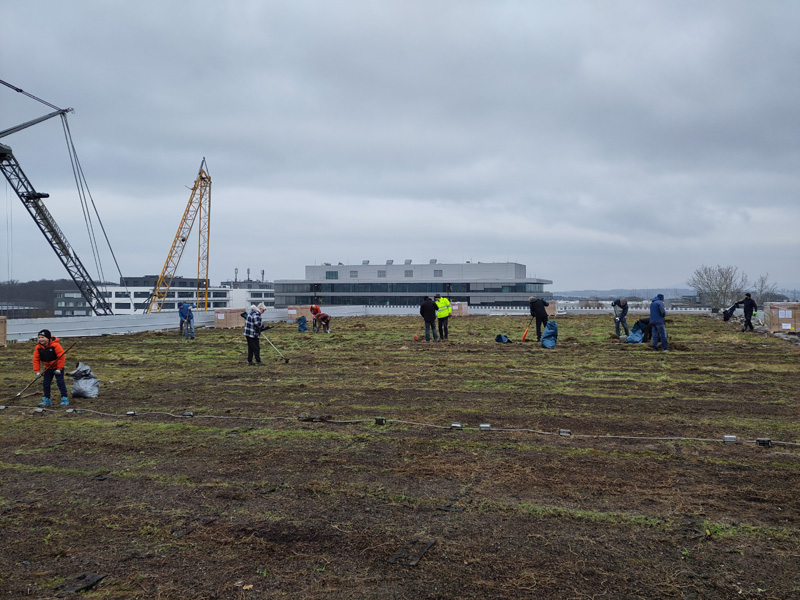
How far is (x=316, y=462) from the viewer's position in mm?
6742

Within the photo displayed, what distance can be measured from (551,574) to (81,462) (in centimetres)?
565

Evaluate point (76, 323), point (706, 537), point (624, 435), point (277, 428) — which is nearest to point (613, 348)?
point (624, 435)

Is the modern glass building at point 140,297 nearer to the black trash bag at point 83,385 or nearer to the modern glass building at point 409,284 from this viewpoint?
the modern glass building at point 409,284

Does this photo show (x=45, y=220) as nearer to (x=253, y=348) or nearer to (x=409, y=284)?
(x=253, y=348)

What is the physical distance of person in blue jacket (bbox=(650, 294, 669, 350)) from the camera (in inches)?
678

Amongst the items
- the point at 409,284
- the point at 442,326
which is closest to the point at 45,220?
the point at 442,326

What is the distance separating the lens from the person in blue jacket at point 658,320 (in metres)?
17.2

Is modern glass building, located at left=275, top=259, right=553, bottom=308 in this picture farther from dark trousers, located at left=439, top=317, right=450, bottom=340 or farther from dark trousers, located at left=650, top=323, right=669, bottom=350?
dark trousers, located at left=650, top=323, right=669, bottom=350

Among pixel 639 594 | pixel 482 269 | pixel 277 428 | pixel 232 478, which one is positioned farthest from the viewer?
pixel 482 269

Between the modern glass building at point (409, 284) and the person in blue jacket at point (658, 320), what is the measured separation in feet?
254

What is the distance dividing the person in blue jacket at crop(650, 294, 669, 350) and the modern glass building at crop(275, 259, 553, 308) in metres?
77.3

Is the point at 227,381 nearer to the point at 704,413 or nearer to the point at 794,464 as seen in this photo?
the point at 704,413

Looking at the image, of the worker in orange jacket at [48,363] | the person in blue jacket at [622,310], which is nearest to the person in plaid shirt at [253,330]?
the worker in orange jacket at [48,363]

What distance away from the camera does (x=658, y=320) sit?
17.7m
